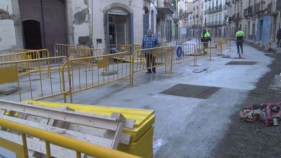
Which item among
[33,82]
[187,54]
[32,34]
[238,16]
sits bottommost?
[33,82]

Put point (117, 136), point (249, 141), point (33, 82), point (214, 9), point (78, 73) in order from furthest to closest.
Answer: point (214, 9)
point (78, 73)
point (33, 82)
point (249, 141)
point (117, 136)

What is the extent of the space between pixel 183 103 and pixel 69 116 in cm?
346

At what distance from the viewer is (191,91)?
21.5 feet

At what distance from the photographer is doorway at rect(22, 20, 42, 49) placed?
1192 cm

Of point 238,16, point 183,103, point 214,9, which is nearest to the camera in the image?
point 183,103

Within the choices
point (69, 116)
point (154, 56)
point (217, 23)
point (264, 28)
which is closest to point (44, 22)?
point (154, 56)

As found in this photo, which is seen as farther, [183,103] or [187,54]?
[187,54]

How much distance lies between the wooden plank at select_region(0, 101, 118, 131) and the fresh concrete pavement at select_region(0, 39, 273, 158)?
4.35 feet

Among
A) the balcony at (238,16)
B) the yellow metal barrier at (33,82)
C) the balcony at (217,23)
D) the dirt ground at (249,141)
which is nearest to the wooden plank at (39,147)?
the dirt ground at (249,141)

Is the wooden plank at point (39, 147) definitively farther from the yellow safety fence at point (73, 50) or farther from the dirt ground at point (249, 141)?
the yellow safety fence at point (73, 50)

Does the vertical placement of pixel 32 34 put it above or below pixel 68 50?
above

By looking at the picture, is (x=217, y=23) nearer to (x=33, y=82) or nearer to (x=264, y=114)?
(x=33, y=82)

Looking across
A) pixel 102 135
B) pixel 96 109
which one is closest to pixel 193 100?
pixel 96 109

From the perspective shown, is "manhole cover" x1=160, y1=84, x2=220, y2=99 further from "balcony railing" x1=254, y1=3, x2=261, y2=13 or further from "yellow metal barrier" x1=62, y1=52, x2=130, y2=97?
"balcony railing" x1=254, y1=3, x2=261, y2=13
